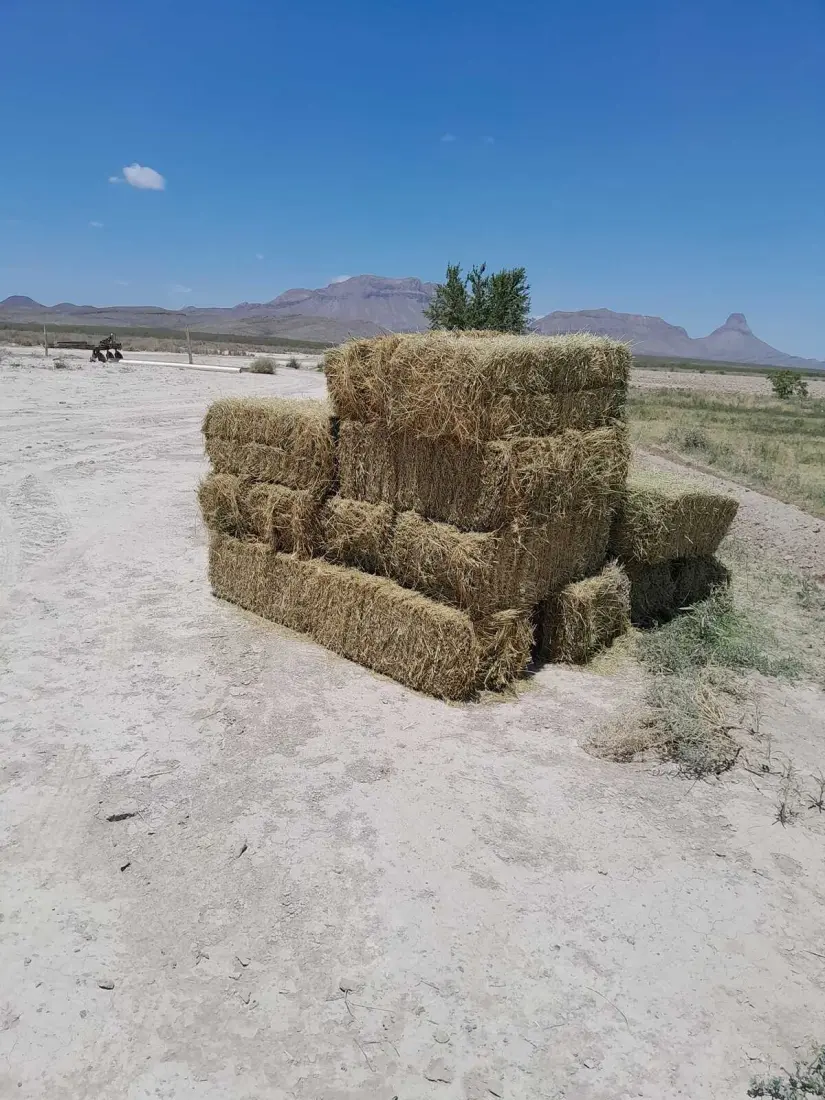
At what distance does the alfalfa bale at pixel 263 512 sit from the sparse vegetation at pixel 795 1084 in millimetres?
5109

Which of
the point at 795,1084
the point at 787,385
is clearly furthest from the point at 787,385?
the point at 795,1084

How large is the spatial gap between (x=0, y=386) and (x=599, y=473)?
22.6 meters

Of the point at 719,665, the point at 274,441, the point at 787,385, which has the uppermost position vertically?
the point at 274,441

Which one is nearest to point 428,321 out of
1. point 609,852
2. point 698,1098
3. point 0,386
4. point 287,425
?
point 0,386

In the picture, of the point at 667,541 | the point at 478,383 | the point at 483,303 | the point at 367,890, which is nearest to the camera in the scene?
the point at 367,890

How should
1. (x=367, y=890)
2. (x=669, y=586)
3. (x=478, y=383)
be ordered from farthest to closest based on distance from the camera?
(x=669, y=586) < (x=478, y=383) < (x=367, y=890)

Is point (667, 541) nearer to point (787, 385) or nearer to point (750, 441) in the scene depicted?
point (750, 441)

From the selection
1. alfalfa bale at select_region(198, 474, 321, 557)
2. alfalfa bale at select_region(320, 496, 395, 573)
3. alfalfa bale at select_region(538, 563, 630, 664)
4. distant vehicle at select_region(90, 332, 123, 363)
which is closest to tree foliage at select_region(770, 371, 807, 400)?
distant vehicle at select_region(90, 332, 123, 363)

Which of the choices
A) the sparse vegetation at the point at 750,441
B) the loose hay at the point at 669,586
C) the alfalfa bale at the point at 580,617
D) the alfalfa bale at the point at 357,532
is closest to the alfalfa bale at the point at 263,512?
the alfalfa bale at the point at 357,532

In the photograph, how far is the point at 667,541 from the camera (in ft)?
23.2

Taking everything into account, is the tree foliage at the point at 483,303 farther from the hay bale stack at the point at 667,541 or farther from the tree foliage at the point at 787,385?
the tree foliage at the point at 787,385

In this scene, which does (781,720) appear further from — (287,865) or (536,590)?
(287,865)

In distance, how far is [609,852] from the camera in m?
3.97

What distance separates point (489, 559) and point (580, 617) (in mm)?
1221
